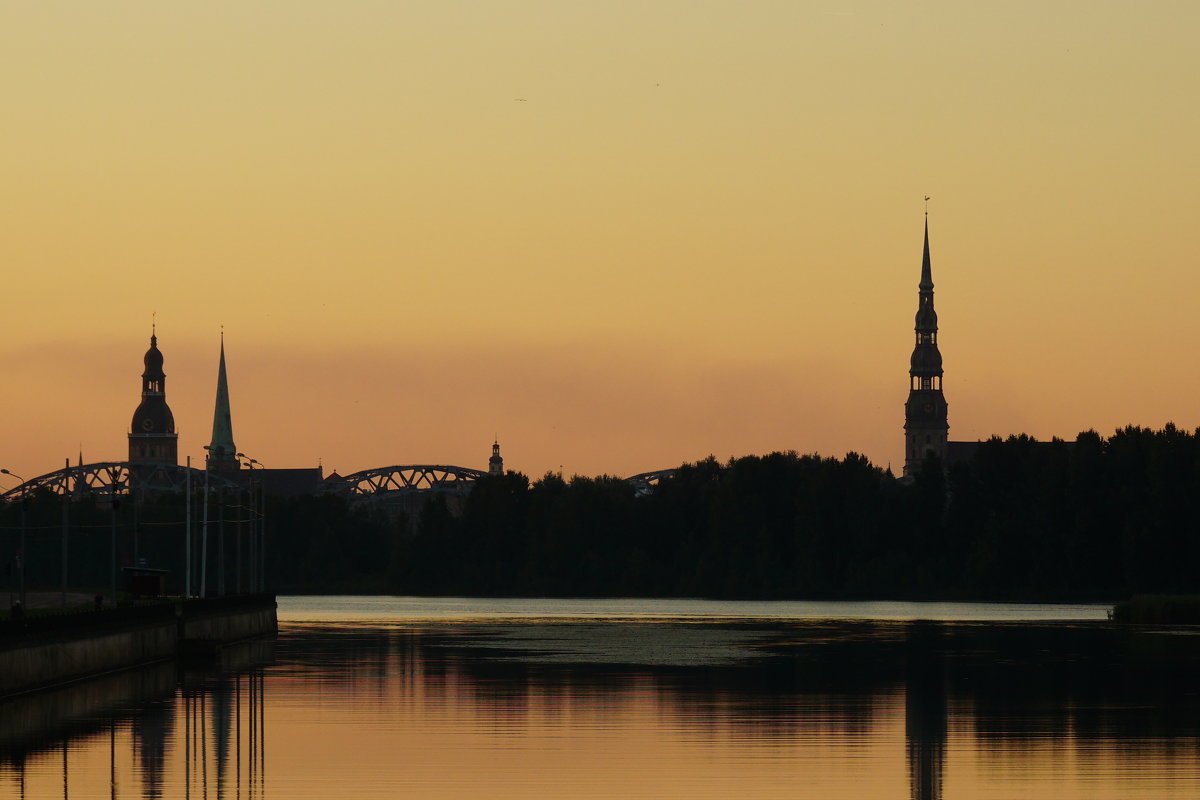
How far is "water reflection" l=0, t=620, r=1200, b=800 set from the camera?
119 feet

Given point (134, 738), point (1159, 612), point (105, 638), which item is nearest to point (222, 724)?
point (134, 738)

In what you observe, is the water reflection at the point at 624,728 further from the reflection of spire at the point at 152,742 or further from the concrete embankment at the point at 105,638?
the concrete embankment at the point at 105,638

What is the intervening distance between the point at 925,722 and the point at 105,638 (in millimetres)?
27022

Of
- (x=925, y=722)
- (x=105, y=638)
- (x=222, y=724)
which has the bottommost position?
(x=925, y=722)

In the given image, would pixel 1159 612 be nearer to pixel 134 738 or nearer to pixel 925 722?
pixel 925 722

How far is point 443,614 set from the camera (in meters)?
155

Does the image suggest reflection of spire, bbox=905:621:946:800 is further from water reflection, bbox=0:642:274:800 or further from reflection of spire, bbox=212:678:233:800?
reflection of spire, bbox=212:678:233:800

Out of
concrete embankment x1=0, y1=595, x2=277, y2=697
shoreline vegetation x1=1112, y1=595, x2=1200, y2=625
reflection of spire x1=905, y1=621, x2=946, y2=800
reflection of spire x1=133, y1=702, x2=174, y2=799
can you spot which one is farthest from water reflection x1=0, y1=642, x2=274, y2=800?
shoreline vegetation x1=1112, y1=595, x2=1200, y2=625

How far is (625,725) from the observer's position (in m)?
47.0

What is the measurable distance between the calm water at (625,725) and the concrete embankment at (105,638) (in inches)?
35.0

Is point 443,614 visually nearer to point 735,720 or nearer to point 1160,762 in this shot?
point 735,720

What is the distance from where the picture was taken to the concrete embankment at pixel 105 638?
5331 cm

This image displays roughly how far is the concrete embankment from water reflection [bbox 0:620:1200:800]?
0.90 metres

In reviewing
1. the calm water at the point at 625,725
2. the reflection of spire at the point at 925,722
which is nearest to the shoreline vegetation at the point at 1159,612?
the calm water at the point at 625,725
